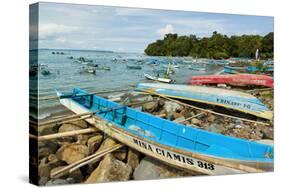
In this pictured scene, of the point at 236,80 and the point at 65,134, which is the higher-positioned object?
the point at 236,80

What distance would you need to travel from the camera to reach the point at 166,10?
8391 millimetres

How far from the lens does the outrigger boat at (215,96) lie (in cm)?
834

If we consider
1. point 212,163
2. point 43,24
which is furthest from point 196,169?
point 43,24

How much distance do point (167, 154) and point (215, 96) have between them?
130 centimetres

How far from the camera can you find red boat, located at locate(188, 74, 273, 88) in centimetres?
859

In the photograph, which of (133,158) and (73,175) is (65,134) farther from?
(133,158)

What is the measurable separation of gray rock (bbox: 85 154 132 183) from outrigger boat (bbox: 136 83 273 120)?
1.16 metres

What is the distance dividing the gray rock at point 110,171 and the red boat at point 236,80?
1.76 metres

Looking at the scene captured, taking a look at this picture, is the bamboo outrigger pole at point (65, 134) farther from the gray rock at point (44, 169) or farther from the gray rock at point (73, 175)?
the gray rock at point (73, 175)

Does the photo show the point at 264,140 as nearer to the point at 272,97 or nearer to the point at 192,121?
the point at 272,97

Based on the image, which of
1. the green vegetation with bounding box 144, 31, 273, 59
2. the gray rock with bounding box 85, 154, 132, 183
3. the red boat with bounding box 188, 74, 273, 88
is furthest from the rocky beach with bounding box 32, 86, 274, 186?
the green vegetation with bounding box 144, 31, 273, 59

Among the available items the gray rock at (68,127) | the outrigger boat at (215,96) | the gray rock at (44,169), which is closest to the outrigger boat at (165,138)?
the gray rock at (68,127)

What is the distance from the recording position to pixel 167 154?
319 inches

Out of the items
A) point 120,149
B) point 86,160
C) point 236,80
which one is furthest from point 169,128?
point 236,80
